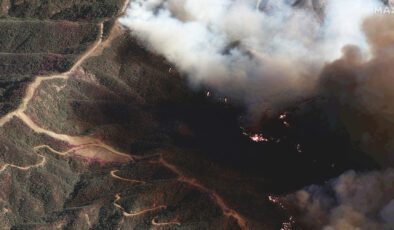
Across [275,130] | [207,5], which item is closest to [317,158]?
[275,130]

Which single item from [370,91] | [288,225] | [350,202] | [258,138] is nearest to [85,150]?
[258,138]

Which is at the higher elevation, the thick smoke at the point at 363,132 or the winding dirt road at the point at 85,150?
the thick smoke at the point at 363,132

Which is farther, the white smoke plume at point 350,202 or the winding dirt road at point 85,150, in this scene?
the winding dirt road at point 85,150

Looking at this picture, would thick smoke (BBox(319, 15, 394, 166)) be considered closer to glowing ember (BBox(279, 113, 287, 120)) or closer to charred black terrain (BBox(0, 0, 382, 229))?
charred black terrain (BBox(0, 0, 382, 229))

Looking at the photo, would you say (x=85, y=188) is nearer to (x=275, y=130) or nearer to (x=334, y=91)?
(x=275, y=130)

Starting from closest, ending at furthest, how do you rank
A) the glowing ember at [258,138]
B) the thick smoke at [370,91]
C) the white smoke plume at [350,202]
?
the white smoke plume at [350,202] < the thick smoke at [370,91] < the glowing ember at [258,138]

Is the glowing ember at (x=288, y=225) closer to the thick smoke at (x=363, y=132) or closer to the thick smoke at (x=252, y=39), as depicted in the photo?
the thick smoke at (x=363, y=132)

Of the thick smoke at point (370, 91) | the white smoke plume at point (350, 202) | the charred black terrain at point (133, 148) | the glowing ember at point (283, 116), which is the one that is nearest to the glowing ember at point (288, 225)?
the charred black terrain at point (133, 148)
